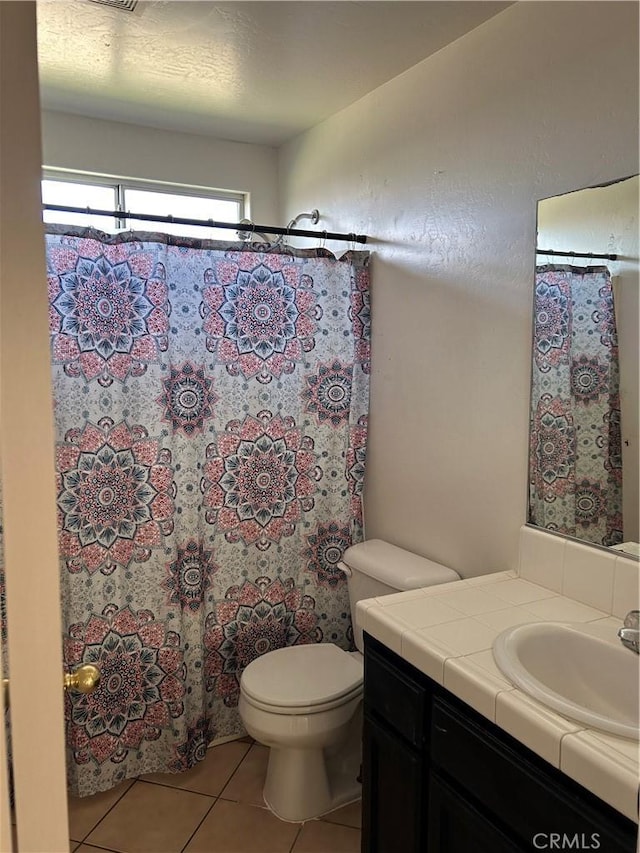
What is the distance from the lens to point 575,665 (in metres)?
1.49

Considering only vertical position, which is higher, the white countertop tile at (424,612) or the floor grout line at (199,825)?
the white countertop tile at (424,612)

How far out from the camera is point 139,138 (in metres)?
2.84

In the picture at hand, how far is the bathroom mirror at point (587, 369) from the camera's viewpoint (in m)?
1.58

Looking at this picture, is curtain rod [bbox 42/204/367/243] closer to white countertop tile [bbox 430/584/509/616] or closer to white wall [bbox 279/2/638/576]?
white wall [bbox 279/2/638/576]

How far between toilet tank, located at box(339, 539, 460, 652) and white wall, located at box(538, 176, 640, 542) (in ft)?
2.27

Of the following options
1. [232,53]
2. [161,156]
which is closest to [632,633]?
[232,53]

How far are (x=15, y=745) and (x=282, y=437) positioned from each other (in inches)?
66.1

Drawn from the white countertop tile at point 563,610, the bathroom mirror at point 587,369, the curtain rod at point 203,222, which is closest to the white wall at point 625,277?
the bathroom mirror at point 587,369

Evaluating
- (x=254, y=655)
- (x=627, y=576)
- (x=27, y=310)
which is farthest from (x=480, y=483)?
(x=27, y=310)

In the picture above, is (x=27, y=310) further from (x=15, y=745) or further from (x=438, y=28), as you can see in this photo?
(x=438, y=28)

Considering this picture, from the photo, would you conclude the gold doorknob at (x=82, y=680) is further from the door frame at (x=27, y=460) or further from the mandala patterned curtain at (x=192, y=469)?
the mandala patterned curtain at (x=192, y=469)

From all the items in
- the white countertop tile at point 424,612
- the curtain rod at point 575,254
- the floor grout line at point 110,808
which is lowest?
the floor grout line at point 110,808

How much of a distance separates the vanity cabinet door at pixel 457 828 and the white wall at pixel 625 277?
2.42 feet

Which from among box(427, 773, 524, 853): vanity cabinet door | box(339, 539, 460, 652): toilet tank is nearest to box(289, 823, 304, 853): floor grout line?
box(339, 539, 460, 652): toilet tank
